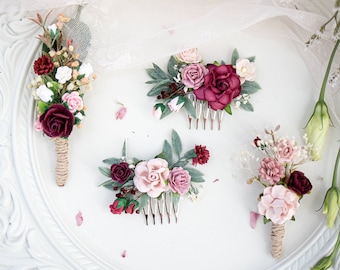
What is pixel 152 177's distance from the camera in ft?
3.97

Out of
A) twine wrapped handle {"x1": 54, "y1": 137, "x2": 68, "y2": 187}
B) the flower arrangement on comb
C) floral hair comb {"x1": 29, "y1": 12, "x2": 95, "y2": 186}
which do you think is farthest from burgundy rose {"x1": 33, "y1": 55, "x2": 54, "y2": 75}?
the flower arrangement on comb

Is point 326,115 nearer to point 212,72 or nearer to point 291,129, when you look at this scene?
point 291,129

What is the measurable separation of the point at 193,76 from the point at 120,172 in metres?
0.28

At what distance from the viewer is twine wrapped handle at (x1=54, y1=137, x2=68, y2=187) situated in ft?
4.12

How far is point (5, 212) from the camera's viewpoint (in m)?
1.27

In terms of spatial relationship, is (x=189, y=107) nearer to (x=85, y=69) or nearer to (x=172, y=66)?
(x=172, y=66)

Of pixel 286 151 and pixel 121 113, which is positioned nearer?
pixel 286 151

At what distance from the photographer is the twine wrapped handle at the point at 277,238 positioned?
1.19 meters

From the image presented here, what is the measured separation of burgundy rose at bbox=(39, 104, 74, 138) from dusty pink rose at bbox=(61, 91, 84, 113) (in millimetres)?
15

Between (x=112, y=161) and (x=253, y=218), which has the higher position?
(x=112, y=161)

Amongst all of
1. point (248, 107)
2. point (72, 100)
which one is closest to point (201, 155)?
point (248, 107)

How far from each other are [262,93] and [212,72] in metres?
0.14

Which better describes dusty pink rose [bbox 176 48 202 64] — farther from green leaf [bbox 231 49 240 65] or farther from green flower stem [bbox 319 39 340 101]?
green flower stem [bbox 319 39 340 101]

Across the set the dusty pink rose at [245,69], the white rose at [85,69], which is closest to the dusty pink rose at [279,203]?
the dusty pink rose at [245,69]
